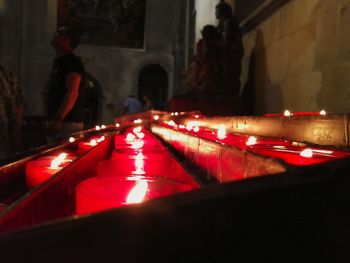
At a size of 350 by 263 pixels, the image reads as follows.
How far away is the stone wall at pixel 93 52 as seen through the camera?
14695 mm

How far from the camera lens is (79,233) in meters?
0.32

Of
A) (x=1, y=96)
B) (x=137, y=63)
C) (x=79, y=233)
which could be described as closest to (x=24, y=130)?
(x=1, y=96)

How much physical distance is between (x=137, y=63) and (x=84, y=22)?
8.86 ft

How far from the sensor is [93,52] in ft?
54.0

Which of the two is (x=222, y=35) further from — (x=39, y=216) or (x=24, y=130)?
(x=39, y=216)

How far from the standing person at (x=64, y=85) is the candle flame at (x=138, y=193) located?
109 inches

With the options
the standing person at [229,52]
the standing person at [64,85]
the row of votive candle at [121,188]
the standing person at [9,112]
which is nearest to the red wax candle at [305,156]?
the row of votive candle at [121,188]

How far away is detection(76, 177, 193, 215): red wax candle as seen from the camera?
0.59m

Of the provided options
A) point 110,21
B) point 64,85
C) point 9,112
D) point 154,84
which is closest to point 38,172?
point 64,85

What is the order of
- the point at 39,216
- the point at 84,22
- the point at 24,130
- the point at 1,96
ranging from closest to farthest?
the point at 39,216
the point at 1,96
the point at 24,130
the point at 84,22

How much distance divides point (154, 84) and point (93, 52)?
301 cm

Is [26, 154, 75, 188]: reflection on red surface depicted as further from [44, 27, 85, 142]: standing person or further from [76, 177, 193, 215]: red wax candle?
[44, 27, 85, 142]: standing person

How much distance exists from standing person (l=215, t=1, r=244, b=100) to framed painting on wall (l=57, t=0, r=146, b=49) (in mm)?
11019

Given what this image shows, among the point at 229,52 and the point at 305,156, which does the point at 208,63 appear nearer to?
the point at 229,52
